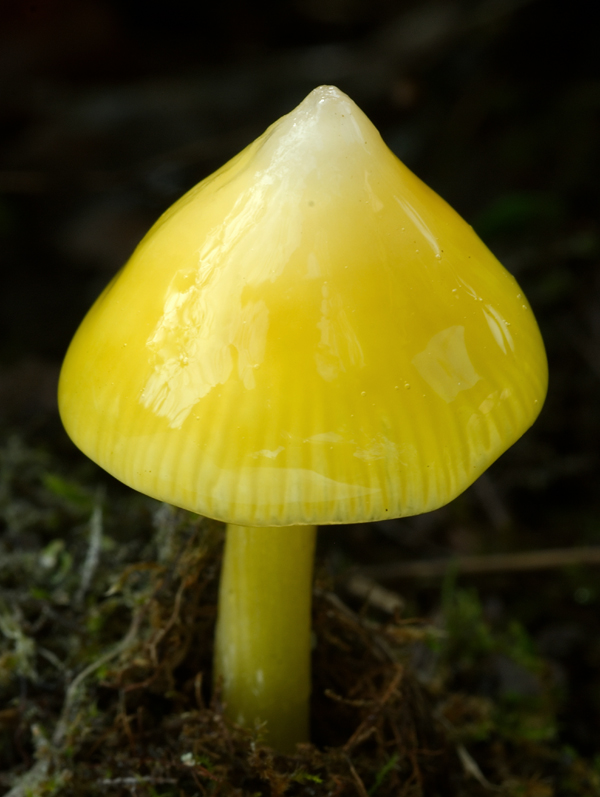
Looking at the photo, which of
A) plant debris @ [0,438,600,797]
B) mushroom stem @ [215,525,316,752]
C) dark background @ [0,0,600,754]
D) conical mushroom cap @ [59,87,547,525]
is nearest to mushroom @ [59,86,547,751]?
conical mushroom cap @ [59,87,547,525]

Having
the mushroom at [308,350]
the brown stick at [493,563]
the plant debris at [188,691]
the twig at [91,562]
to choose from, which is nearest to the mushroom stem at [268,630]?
the plant debris at [188,691]

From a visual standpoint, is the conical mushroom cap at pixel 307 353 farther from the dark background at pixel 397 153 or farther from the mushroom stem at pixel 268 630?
the dark background at pixel 397 153

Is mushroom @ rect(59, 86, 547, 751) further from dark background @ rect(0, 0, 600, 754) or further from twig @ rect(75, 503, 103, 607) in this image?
dark background @ rect(0, 0, 600, 754)

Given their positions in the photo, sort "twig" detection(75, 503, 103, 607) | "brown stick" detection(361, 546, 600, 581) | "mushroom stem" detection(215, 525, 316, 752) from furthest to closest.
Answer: "brown stick" detection(361, 546, 600, 581) → "twig" detection(75, 503, 103, 607) → "mushroom stem" detection(215, 525, 316, 752)

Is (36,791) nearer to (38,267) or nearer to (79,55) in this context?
(38,267)

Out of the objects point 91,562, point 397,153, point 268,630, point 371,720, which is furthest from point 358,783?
point 397,153

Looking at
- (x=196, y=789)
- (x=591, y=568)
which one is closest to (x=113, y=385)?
(x=196, y=789)
